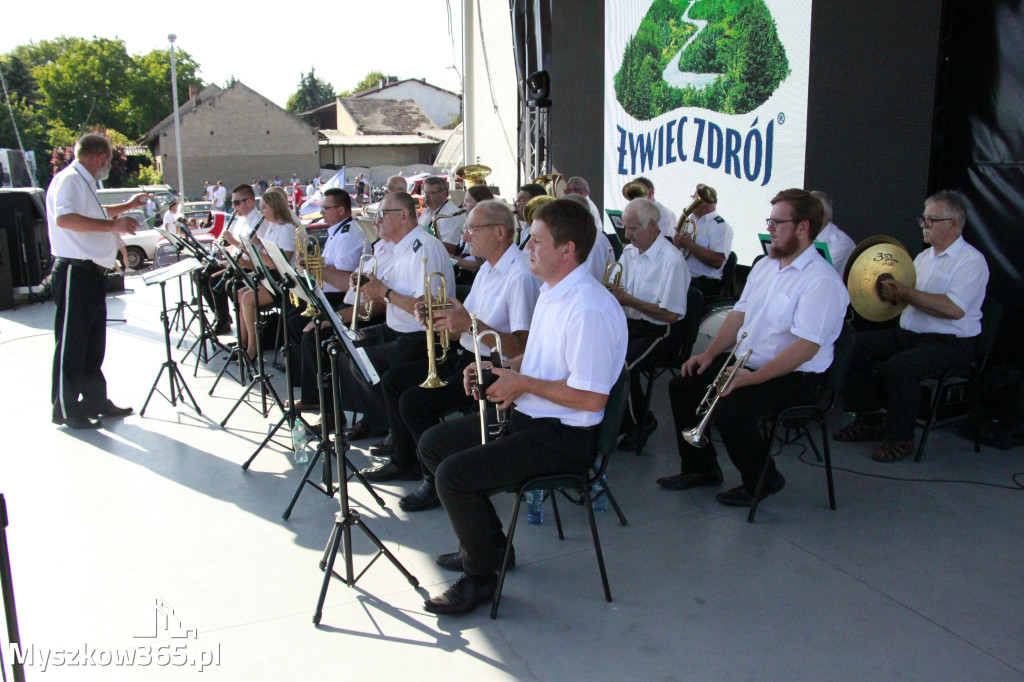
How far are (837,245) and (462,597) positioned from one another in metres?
3.55

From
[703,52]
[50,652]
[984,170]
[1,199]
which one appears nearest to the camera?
[50,652]

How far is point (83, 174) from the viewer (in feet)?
16.8

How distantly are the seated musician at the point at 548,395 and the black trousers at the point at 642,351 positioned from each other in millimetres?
1644

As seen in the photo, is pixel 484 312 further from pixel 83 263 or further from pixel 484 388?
pixel 83 263

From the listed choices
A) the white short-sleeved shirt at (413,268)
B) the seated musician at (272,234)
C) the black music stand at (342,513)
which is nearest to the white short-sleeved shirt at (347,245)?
the seated musician at (272,234)

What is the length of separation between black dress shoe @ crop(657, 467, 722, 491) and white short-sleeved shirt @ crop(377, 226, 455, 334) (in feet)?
5.47

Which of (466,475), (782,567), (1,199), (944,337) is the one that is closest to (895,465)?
(944,337)

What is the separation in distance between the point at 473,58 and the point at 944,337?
12.4 meters

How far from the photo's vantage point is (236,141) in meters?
47.8

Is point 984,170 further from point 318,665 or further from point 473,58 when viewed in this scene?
point 473,58

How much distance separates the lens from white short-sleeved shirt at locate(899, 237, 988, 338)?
420 centimetres

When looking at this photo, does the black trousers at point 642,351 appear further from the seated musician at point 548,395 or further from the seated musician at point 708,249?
the seated musician at point 548,395

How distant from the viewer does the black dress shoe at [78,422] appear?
5188mm

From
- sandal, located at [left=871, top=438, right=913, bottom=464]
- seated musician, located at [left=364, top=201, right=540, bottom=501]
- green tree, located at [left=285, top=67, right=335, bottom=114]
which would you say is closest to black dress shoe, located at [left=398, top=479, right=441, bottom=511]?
seated musician, located at [left=364, top=201, right=540, bottom=501]
